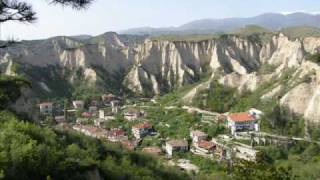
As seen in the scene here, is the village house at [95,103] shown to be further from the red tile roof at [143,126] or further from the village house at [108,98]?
the red tile roof at [143,126]

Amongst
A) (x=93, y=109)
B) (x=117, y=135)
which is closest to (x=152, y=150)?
(x=117, y=135)

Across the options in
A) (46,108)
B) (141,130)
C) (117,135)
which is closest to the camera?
(117,135)

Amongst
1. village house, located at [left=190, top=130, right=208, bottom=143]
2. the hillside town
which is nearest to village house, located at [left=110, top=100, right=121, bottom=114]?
the hillside town

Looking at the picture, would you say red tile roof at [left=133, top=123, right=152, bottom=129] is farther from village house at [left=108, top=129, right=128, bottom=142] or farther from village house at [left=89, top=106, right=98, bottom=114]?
village house at [left=89, top=106, right=98, bottom=114]

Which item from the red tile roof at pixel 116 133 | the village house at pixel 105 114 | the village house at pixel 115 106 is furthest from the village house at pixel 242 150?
the village house at pixel 115 106

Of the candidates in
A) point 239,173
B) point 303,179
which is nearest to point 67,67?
point 303,179

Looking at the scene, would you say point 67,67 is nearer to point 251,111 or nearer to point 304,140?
point 251,111

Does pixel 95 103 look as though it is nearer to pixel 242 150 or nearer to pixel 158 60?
pixel 158 60
